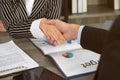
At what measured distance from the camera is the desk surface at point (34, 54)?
0.89 metres

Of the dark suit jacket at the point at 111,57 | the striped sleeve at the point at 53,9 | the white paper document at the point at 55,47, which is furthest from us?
the striped sleeve at the point at 53,9

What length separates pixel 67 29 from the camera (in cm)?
108

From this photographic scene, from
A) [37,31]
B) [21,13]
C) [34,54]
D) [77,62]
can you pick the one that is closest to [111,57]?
[77,62]

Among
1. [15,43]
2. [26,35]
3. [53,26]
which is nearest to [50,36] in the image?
[53,26]

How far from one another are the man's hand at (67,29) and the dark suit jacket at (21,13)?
258mm

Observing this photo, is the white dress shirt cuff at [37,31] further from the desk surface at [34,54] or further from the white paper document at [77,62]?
the white paper document at [77,62]

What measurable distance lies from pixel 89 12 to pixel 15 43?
133cm

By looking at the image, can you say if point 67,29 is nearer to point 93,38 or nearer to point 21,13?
point 93,38

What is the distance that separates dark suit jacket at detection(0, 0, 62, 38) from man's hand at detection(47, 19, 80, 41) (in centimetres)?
26

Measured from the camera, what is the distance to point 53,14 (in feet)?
5.09

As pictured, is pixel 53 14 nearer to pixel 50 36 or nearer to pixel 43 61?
pixel 50 36

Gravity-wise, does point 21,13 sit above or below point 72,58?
above

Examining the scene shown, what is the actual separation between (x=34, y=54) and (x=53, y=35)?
11 centimetres

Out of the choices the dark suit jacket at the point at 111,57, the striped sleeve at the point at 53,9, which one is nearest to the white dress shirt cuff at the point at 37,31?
the striped sleeve at the point at 53,9
